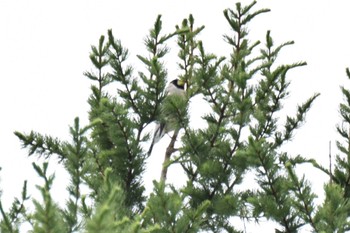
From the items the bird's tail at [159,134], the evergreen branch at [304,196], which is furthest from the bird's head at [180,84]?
the evergreen branch at [304,196]

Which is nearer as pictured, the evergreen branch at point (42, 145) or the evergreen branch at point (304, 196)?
the evergreen branch at point (304, 196)

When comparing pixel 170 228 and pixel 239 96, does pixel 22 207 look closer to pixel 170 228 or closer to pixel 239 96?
pixel 170 228

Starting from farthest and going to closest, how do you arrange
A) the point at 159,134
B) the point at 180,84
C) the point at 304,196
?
the point at 159,134 → the point at 180,84 → the point at 304,196

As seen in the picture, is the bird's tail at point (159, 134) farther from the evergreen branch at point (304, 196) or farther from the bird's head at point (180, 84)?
the evergreen branch at point (304, 196)

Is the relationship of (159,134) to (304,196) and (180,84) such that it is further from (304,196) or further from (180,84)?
(304,196)

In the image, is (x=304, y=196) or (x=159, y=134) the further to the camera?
(x=159, y=134)

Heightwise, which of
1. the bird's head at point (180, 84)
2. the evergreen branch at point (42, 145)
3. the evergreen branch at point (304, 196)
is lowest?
the evergreen branch at point (304, 196)

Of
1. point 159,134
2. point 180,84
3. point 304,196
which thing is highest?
point 180,84

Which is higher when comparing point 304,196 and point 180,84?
point 180,84

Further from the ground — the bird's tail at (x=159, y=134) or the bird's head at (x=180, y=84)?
the bird's head at (x=180, y=84)

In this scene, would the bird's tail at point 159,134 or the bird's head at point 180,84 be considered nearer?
the bird's tail at point 159,134

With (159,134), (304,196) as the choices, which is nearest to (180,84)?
(159,134)

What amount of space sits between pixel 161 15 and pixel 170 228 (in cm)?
215

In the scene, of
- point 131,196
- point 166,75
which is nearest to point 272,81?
point 166,75
